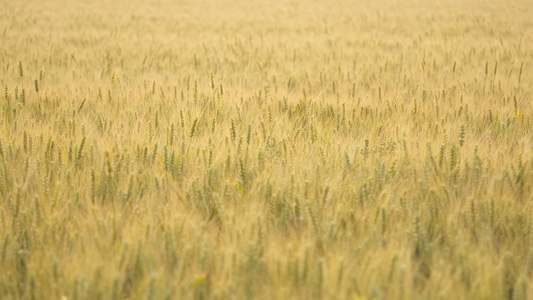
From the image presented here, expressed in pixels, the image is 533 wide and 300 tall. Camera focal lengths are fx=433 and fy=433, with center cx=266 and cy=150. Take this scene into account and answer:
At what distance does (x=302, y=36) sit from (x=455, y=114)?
4342mm

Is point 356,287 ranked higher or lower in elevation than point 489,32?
lower

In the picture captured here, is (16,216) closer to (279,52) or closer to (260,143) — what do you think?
(260,143)

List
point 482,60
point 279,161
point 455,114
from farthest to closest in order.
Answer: point 482,60 < point 455,114 < point 279,161

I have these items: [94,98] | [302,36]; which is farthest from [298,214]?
[302,36]

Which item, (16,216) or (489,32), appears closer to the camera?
(16,216)

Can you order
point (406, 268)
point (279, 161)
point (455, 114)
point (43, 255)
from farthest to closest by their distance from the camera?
1. point (455, 114)
2. point (279, 161)
3. point (43, 255)
4. point (406, 268)

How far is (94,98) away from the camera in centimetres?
262

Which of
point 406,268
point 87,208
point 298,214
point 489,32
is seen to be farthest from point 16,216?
point 489,32

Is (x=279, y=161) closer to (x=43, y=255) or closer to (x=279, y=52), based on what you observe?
(x=43, y=255)

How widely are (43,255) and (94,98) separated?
171 cm

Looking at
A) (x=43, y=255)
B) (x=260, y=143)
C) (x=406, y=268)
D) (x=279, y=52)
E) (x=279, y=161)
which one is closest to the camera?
(x=406, y=268)

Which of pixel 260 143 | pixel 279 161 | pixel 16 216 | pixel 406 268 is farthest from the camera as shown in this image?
pixel 260 143

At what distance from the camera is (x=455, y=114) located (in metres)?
2.33

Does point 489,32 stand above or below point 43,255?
above
